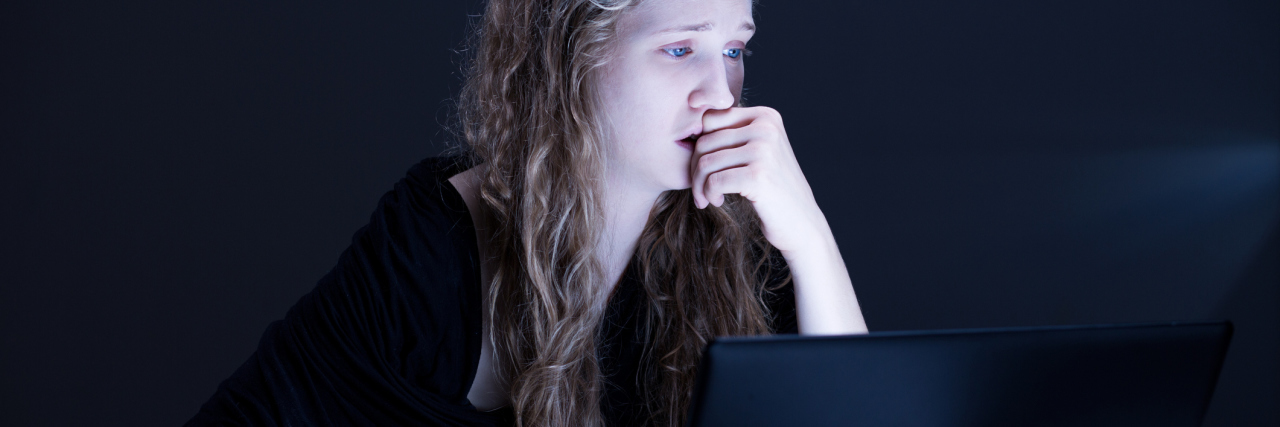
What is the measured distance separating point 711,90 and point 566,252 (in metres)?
0.28

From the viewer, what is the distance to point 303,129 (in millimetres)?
2039

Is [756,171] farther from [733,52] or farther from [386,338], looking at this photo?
[386,338]

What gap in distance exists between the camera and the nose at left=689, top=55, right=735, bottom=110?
953 mm

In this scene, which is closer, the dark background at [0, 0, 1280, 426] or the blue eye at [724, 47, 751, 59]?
the blue eye at [724, 47, 751, 59]

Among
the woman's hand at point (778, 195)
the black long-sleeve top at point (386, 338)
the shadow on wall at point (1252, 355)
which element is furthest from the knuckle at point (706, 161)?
the shadow on wall at point (1252, 355)

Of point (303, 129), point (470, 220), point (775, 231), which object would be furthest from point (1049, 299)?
point (303, 129)

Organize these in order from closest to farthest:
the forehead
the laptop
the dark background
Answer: the laptop → the forehead → the dark background

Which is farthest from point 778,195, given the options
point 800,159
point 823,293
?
point 800,159

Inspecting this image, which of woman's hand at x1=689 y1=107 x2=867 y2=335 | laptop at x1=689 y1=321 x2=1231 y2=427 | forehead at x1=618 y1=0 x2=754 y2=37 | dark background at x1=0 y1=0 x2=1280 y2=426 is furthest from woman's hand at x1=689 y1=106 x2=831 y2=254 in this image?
dark background at x1=0 y1=0 x2=1280 y2=426

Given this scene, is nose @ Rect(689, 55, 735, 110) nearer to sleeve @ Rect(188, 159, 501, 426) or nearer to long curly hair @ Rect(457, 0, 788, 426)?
long curly hair @ Rect(457, 0, 788, 426)

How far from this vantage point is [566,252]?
107 centimetres

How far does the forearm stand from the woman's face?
173 mm

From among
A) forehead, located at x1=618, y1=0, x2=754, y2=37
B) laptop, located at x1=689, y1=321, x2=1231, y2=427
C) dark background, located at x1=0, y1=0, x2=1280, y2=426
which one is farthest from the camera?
dark background, located at x1=0, y1=0, x2=1280, y2=426

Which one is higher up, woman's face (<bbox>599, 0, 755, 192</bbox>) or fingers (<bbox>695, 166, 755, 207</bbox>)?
woman's face (<bbox>599, 0, 755, 192</bbox>)
